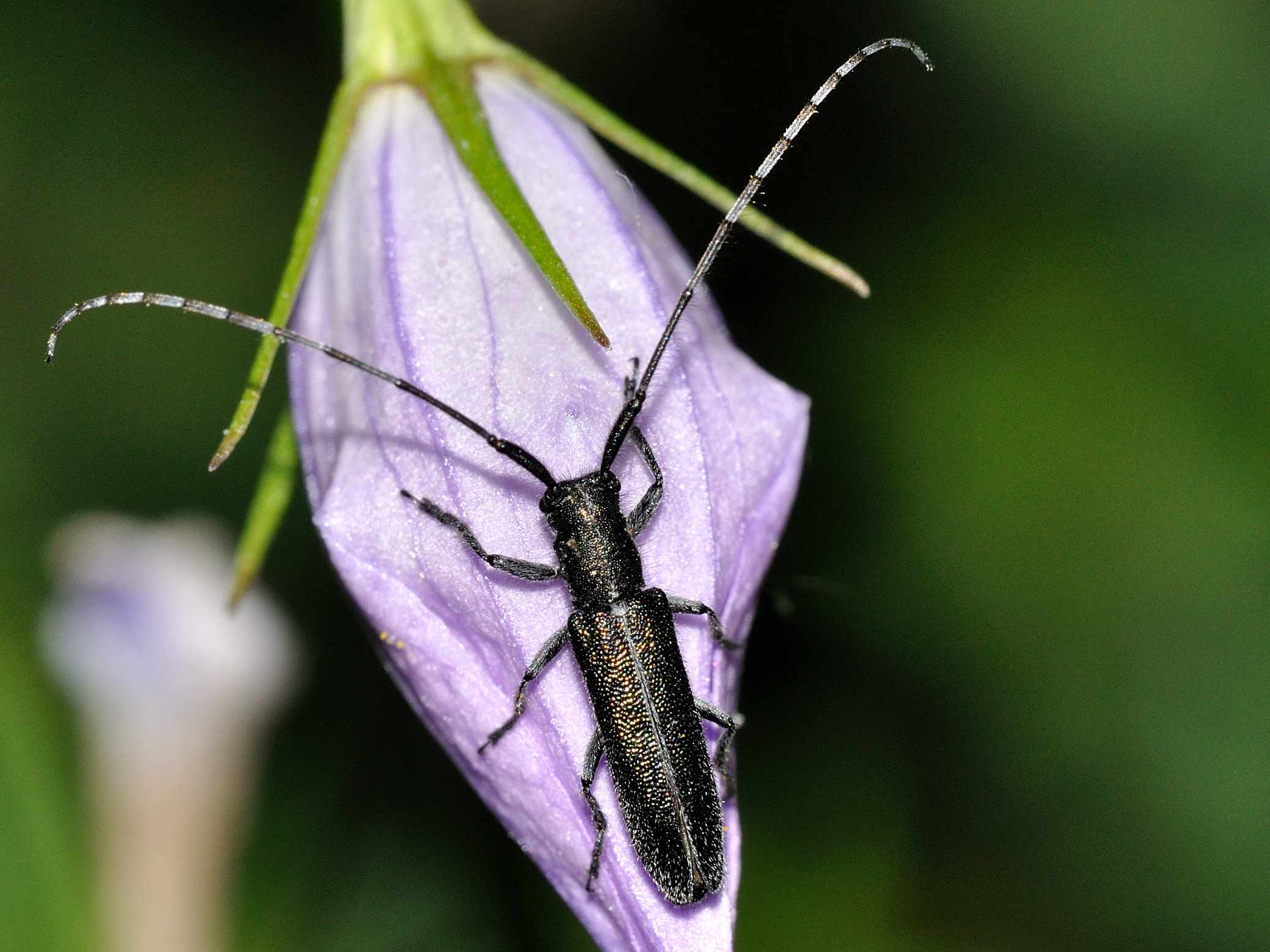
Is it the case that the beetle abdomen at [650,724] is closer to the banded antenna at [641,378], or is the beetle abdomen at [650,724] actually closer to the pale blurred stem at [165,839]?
the banded antenna at [641,378]

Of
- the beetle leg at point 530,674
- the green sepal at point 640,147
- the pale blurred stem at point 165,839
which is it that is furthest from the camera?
the pale blurred stem at point 165,839

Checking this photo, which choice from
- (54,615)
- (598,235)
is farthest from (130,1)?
(598,235)

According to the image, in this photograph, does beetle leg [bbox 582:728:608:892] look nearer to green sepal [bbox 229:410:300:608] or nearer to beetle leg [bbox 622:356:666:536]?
beetle leg [bbox 622:356:666:536]

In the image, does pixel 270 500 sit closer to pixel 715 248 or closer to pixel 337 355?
pixel 337 355

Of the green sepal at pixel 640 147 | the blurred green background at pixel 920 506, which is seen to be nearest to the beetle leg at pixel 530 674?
the green sepal at pixel 640 147

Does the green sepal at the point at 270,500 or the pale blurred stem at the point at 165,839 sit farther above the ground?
the green sepal at the point at 270,500

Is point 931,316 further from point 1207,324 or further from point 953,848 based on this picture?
point 953,848

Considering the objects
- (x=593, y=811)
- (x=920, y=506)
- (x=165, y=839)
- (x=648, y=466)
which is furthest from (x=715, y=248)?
(x=165, y=839)

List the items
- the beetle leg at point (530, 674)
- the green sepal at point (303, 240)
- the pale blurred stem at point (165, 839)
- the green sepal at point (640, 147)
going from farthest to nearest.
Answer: the pale blurred stem at point (165, 839), the green sepal at point (640, 147), the green sepal at point (303, 240), the beetle leg at point (530, 674)
